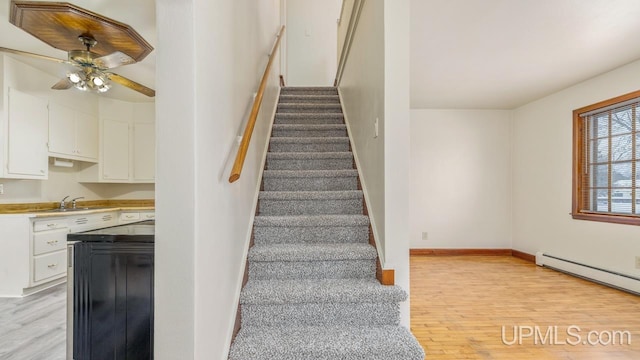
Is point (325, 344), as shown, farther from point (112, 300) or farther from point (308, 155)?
point (308, 155)

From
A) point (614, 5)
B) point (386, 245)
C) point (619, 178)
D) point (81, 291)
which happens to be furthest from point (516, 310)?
point (81, 291)

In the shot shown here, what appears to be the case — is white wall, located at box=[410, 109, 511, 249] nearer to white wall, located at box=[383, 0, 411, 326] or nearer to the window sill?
the window sill

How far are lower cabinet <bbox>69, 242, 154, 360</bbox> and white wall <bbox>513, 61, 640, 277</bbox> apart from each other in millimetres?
4398

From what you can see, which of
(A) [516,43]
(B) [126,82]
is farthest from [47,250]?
(A) [516,43]

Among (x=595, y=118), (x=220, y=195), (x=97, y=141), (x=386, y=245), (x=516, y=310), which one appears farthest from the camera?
(x=97, y=141)

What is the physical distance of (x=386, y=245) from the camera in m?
1.69

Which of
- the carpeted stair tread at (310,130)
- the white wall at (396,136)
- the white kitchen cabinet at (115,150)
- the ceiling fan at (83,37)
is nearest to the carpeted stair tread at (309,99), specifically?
the carpeted stair tread at (310,130)

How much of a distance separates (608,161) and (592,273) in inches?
52.3

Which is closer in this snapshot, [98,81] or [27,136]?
[98,81]

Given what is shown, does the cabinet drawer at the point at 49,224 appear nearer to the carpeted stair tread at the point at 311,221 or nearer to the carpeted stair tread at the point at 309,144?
the carpeted stair tread at the point at 309,144

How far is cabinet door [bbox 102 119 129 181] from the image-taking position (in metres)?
4.38

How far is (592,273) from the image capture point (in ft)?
11.0

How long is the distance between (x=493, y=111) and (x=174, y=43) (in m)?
5.09

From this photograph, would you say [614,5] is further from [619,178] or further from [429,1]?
[619,178]
